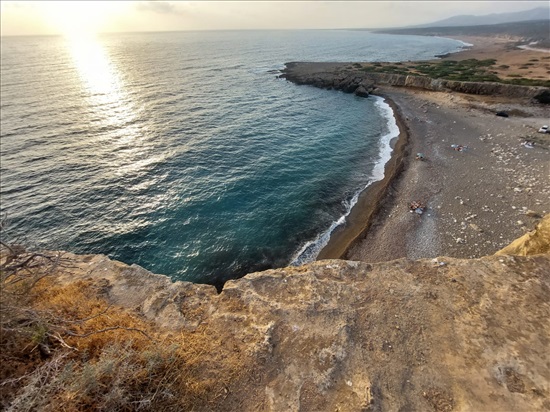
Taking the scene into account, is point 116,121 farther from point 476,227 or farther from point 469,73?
point 469,73

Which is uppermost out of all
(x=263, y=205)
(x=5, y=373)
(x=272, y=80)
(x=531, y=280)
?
(x=272, y=80)

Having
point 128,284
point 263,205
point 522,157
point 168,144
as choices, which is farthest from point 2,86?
point 522,157

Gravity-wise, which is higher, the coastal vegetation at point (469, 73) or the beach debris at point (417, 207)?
the coastal vegetation at point (469, 73)

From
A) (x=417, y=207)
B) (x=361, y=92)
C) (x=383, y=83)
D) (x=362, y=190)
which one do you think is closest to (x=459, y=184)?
(x=417, y=207)

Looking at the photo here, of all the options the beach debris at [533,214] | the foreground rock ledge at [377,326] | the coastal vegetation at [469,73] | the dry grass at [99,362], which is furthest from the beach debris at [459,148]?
the dry grass at [99,362]

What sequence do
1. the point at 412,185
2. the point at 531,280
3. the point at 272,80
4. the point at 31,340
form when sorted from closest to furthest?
the point at 31,340 < the point at 531,280 < the point at 412,185 < the point at 272,80

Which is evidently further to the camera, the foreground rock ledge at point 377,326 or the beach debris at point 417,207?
the beach debris at point 417,207

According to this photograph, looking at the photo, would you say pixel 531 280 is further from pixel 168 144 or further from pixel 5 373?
pixel 168 144

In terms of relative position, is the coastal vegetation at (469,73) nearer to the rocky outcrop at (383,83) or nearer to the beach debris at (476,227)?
the rocky outcrop at (383,83)
